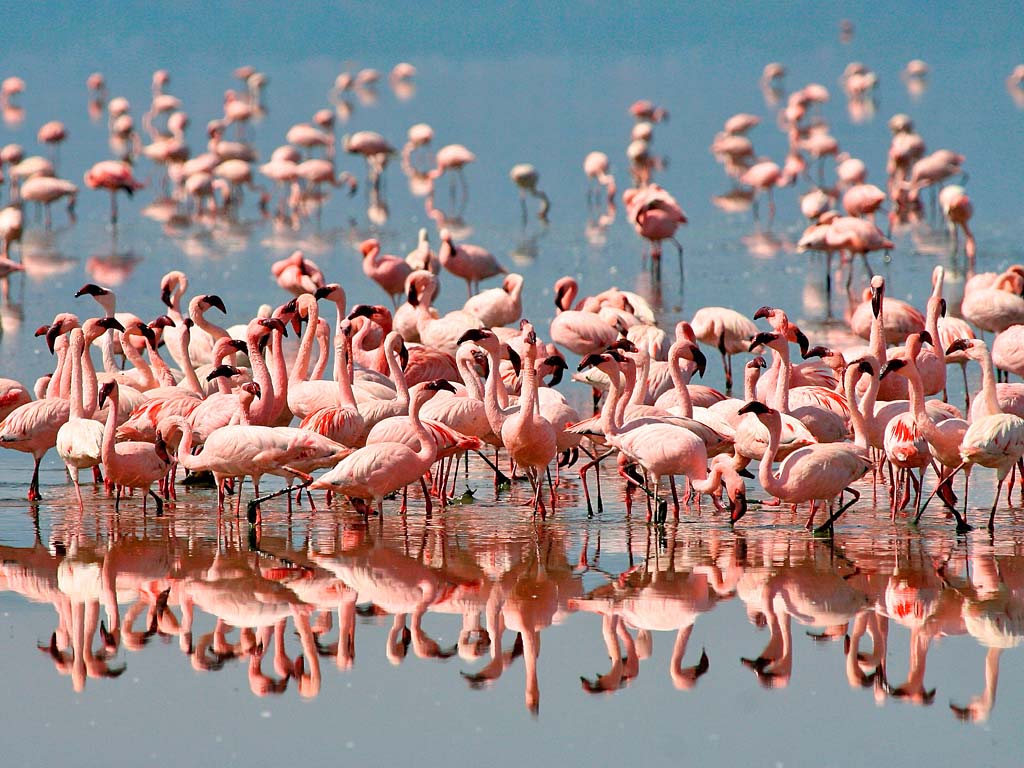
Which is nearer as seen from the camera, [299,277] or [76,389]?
[76,389]

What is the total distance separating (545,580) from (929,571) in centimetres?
161

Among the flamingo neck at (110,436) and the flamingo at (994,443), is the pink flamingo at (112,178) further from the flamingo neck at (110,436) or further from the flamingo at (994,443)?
the flamingo at (994,443)

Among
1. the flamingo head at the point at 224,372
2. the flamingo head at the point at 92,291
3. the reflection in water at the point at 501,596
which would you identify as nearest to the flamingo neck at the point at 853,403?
the reflection in water at the point at 501,596

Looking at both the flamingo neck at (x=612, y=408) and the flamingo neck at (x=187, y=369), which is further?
the flamingo neck at (x=187, y=369)

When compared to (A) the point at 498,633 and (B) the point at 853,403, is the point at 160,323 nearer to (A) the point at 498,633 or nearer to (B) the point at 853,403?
(B) the point at 853,403

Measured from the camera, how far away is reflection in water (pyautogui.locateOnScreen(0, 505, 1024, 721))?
18.8 feet

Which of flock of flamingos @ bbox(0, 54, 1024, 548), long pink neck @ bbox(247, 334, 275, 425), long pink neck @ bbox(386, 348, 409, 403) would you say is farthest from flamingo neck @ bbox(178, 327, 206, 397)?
long pink neck @ bbox(386, 348, 409, 403)

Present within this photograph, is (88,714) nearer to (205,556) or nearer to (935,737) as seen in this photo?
(205,556)

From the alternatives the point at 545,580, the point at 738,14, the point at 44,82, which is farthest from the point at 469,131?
the point at 738,14

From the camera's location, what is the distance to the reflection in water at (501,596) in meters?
5.73

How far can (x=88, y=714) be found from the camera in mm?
5246

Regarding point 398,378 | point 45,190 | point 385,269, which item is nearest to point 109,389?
point 398,378

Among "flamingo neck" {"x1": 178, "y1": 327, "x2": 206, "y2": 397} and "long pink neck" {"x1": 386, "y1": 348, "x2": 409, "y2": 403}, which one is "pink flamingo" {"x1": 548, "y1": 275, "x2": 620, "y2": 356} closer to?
"flamingo neck" {"x1": 178, "y1": 327, "x2": 206, "y2": 397}

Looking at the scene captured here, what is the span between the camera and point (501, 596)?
6617 millimetres
